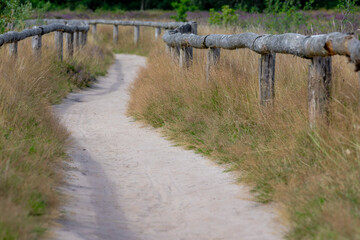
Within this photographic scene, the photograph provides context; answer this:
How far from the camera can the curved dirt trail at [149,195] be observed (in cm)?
445

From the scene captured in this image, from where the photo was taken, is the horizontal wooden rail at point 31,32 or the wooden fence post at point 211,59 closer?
the wooden fence post at point 211,59

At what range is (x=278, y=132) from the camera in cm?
600

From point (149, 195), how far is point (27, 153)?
3.75 ft

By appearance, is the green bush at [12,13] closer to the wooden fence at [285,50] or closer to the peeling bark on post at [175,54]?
the wooden fence at [285,50]

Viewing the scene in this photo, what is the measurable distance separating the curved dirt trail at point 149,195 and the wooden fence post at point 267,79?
1053 mm

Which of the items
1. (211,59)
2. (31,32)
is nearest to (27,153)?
(211,59)

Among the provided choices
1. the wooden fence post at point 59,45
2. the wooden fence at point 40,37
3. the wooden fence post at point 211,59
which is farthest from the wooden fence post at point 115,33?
the wooden fence post at point 211,59

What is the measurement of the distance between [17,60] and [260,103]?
4.26 meters

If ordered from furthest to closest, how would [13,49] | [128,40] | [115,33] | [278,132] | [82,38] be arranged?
[115,33]
[128,40]
[82,38]
[13,49]
[278,132]

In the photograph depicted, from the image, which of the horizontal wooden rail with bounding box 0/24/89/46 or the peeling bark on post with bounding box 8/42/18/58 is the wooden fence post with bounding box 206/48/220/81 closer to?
the horizontal wooden rail with bounding box 0/24/89/46

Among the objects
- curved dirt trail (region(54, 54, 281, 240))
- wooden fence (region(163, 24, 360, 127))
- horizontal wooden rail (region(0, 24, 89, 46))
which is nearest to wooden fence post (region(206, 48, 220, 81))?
wooden fence (region(163, 24, 360, 127))

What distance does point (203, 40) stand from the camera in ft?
28.5

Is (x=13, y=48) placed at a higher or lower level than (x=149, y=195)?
higher

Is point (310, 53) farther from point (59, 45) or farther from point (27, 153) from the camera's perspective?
point (59, 45)
